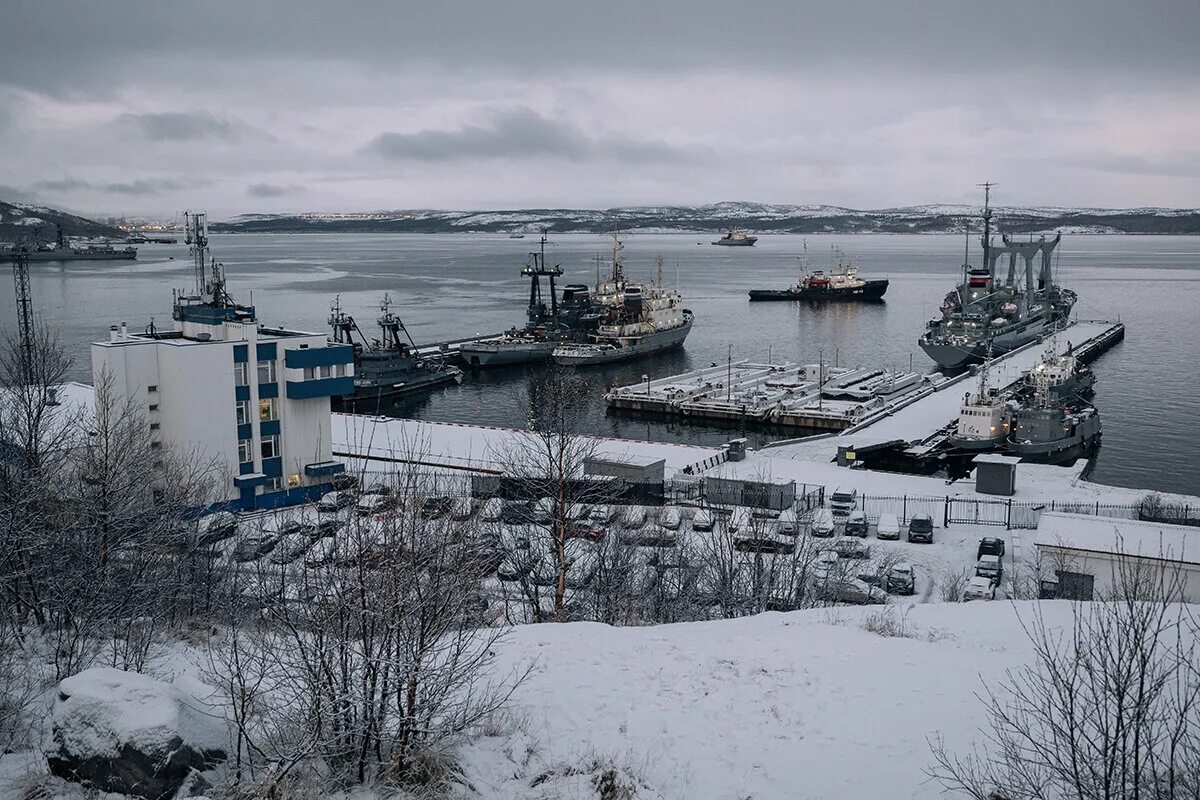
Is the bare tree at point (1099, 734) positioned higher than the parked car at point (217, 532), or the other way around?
the bare tree at point (1099, 734)

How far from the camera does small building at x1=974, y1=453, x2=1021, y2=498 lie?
738 inches

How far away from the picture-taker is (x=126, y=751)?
4918 millimetres

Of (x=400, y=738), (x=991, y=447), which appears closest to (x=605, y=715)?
(x=400, y=738)

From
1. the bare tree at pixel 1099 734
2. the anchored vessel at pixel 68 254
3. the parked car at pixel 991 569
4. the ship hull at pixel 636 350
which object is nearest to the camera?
the bare tree at pixel 1099 734

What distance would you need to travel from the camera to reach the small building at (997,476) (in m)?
18.7

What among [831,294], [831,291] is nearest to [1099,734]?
[831,294]

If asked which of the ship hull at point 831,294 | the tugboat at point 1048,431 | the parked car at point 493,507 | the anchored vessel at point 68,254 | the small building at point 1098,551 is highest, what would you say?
the anchored vessel at point 68,254

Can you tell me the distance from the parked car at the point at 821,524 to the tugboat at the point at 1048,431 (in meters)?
11.3

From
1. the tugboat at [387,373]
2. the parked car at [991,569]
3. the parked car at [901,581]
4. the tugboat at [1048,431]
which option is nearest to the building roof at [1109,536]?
the parked car at [991,569]

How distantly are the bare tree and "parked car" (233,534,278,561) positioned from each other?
819 centimetres

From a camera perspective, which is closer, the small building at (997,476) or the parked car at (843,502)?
the parked car at (843,502)

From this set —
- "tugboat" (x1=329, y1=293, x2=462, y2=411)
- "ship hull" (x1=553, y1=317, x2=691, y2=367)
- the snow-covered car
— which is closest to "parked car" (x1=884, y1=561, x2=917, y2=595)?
the snow-covered car

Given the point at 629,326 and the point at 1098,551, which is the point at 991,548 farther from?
the point at 629,326

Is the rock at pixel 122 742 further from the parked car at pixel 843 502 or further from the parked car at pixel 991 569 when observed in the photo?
the parked car at pixel 843 502
